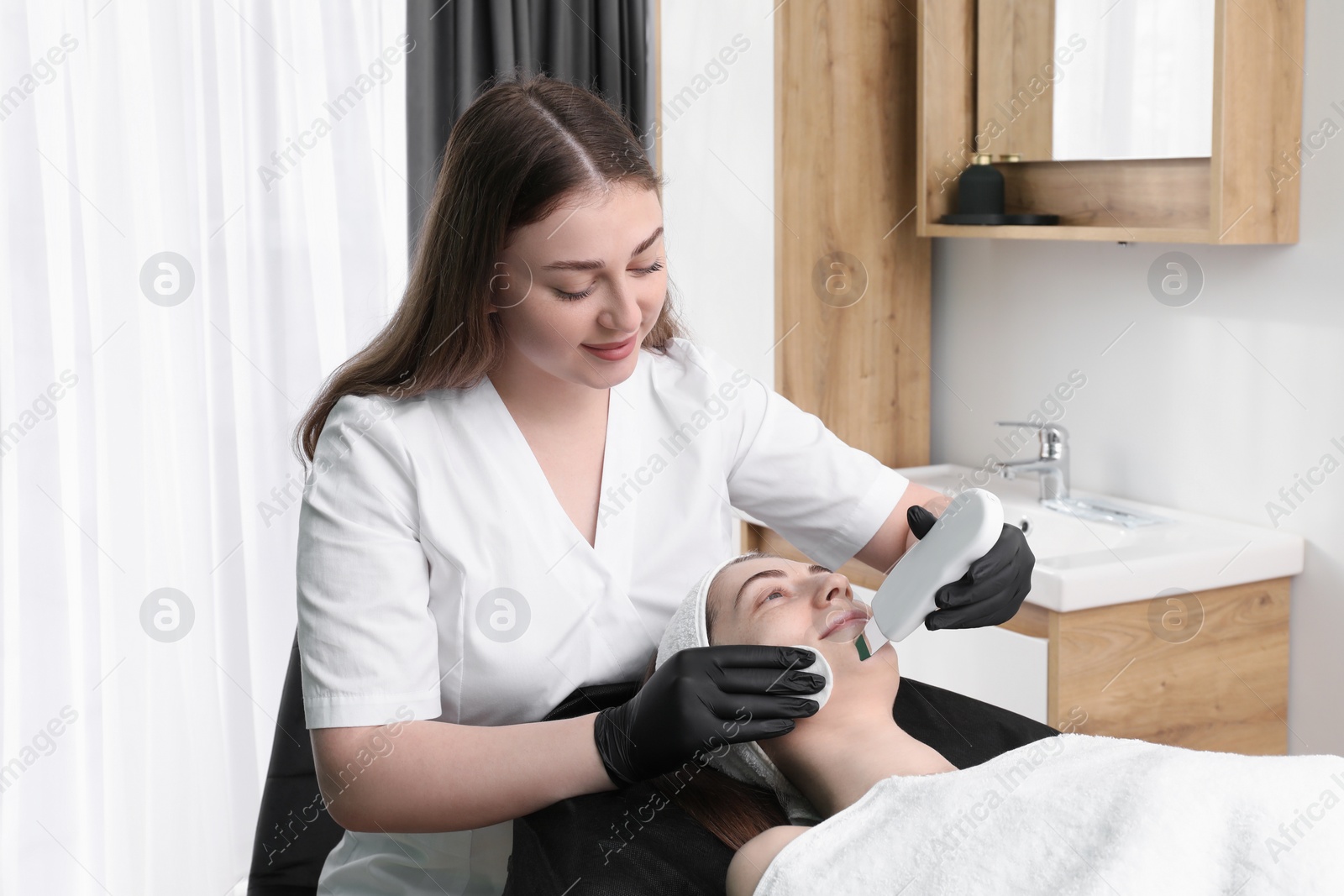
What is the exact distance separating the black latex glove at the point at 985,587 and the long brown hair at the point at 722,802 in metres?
0.25

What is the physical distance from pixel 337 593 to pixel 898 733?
23.5 inches

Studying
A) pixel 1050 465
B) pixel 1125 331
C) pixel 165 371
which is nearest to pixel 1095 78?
pixel 1125 331

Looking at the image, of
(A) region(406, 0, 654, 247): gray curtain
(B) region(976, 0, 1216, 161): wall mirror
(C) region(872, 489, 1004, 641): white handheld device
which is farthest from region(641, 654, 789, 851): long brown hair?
(A) region(406, 0, 654, 247): gray curtain

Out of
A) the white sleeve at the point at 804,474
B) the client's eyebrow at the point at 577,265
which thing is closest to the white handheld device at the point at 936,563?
the white sleeve at the point at 804,474

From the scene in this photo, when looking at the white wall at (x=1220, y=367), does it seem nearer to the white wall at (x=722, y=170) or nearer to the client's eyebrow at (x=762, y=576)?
the white wall at (x=722, y=170)

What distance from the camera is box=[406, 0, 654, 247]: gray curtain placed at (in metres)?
2.41

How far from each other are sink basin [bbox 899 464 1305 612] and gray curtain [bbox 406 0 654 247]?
1212 mm

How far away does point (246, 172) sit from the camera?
2.27 meters

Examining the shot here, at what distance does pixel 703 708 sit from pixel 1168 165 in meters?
1.58

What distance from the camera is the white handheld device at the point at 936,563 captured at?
3.67 feet

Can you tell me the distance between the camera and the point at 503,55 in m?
2.46

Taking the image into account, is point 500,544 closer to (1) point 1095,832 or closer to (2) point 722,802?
(2) point 722,802

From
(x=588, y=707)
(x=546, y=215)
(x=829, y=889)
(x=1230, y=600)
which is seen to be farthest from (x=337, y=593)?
(x=1230, y=600)

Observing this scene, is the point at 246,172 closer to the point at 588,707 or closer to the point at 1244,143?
the point at 588,707
